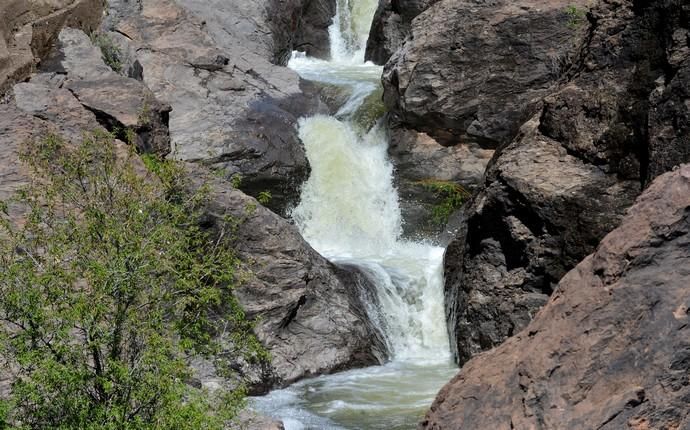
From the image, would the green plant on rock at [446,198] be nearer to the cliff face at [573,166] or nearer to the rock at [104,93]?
the cliff face at [573,166]

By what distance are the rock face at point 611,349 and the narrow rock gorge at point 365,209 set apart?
0.05 feet

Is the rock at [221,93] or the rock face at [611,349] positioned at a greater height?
the rock at [221,93]

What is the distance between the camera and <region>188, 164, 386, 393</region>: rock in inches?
578

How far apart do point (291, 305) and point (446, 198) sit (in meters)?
6.14

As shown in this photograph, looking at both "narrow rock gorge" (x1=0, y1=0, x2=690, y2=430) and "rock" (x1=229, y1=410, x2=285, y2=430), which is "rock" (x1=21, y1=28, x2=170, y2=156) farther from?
"rock" (x1=229, y1=410, x2=285, y2=430)

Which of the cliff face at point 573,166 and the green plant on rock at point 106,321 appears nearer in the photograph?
the green plant on rock at point 106,321

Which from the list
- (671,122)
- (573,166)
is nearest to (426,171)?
(573,166)

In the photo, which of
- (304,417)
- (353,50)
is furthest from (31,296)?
(353,50)

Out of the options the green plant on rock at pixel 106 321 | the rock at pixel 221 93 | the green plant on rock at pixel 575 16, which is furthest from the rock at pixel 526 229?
the rock at pixel 221 93

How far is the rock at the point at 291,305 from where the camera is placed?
48.1 ft

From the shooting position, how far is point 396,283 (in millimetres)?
17125

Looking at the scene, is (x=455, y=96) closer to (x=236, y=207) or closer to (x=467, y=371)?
(x=236, y=207)

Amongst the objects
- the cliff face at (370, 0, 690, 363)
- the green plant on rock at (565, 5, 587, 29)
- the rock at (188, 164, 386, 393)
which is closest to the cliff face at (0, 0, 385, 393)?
the rock at (188, 164, 386, 393)

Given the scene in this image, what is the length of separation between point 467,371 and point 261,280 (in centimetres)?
883
